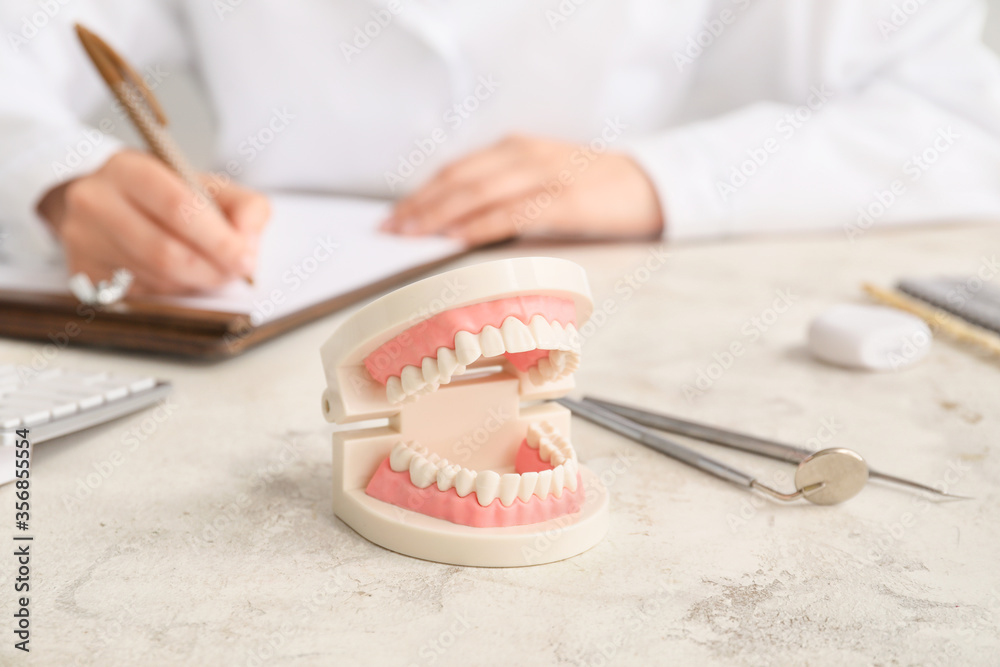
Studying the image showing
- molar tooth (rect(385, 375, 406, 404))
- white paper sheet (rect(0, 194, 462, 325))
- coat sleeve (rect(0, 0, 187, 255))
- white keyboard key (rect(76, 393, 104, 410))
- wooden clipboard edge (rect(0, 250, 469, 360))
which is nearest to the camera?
molar tooth (rect(385, 375, 406, 404))

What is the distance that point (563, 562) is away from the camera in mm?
519

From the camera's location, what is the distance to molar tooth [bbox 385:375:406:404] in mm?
537

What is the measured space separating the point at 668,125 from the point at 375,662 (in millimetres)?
1762

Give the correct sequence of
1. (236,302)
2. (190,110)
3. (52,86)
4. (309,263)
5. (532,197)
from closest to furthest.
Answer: (236,302), (309,263), (532,197), (52,86), (190,110)

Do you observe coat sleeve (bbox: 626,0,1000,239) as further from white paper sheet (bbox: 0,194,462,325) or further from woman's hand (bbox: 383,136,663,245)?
white paper sheet (bbox: 0,194,462,325)

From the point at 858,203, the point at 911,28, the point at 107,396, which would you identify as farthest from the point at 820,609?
the point at 911,28

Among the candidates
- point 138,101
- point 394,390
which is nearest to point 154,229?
point 138,101

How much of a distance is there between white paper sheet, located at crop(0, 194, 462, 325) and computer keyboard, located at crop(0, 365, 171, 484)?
187 millimetres

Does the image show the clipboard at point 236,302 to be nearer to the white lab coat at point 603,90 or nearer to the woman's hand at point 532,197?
the woman's hand at point 532,197

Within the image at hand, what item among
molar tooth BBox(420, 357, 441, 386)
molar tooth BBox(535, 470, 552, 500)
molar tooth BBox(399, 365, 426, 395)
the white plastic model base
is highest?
molar tooth BBox(420, 357, 441, 386)

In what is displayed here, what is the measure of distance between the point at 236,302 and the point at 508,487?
22.1 inches

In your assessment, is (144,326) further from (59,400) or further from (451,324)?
(451,324)

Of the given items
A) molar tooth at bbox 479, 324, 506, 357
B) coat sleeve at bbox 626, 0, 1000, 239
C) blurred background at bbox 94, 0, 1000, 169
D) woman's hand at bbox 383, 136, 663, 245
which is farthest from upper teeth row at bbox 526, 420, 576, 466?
blurred background at bbox 94, 0, 1000, 169

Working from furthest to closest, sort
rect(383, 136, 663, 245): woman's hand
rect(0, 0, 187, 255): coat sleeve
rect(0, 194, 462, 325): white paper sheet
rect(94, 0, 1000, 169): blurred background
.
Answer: rect(94, 0, 1000, 169): blurred background < rect(383, 136, 663, 245): woman's hand < rect(0, 0, 187, 255): coat sleeve < rect(0, 194, 462, 325): white paper sheet
